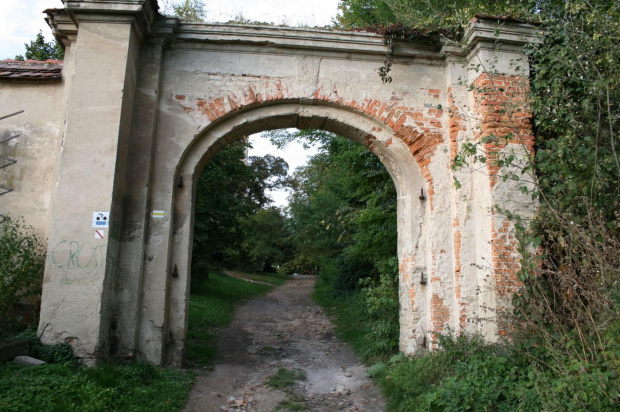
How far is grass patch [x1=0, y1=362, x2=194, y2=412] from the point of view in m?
3.88

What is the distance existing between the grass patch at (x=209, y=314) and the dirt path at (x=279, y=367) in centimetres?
26

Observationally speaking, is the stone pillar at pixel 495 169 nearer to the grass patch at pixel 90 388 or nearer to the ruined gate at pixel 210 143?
the ruined gate at pixel 210 143

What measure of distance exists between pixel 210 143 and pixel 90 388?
136 inches

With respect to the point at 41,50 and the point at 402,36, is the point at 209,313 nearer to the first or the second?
the point at 402,36

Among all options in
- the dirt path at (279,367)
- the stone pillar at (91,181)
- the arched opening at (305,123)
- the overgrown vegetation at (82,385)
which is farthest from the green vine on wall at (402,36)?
the overgrown vegetation at (82,385)

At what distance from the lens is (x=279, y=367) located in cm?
721

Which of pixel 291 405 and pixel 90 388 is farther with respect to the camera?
pixel 291 405

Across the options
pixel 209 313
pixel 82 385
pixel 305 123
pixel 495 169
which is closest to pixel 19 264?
pixel 82 385

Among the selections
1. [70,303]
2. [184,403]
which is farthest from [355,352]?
[70,303]

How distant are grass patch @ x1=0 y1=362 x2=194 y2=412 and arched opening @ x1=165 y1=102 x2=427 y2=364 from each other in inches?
34.4

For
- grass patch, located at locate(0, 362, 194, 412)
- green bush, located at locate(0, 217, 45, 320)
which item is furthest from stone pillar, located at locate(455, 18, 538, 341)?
green bush, located at locate(0, 217, 45, 320)

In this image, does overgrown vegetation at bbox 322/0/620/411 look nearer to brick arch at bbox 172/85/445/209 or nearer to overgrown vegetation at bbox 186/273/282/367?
brick arch at bbox 172/85/445/209

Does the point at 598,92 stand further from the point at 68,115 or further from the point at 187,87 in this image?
the point at 68,115

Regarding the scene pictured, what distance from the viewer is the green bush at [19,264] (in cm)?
524
